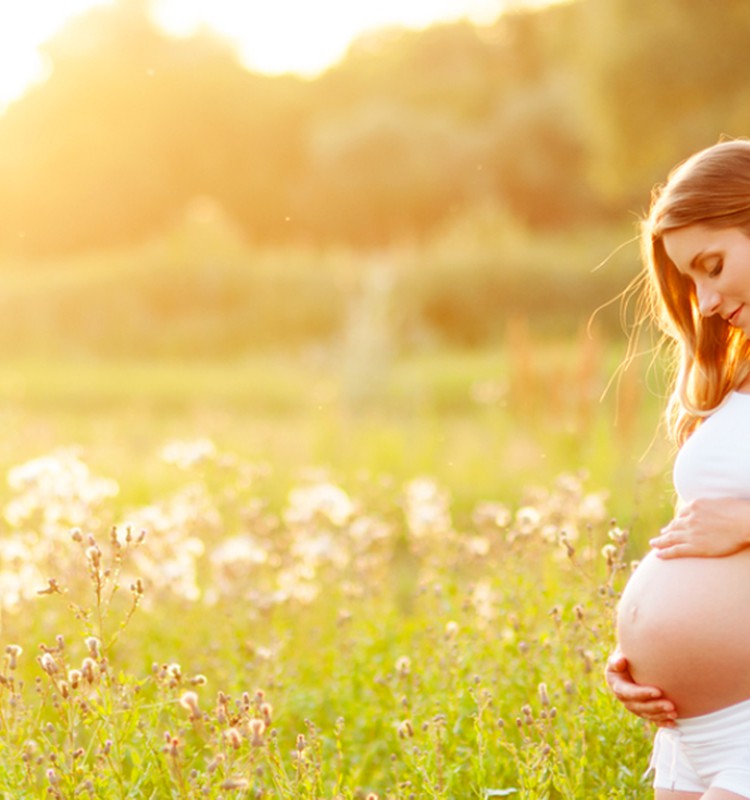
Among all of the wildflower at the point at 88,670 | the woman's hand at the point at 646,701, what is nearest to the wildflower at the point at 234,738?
the wildflower at the point at 88,670

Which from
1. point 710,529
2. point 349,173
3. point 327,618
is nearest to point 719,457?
point 710,529

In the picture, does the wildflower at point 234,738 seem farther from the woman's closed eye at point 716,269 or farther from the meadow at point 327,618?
the woman's closed eye at point 716,269

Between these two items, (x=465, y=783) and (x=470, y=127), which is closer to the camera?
(x=465, y=783)

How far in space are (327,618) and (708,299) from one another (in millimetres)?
2767

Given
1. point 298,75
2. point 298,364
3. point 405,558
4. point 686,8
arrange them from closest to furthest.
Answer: point 405,558 → point 298,364 → point 686,8 → point 298,75

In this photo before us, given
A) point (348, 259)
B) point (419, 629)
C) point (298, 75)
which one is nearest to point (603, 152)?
point (348, 259)

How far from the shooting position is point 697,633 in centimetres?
232

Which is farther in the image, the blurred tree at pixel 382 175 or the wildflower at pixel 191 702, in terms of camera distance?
the blurred tree at pixel 382 175

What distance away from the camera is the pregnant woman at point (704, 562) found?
2291mm

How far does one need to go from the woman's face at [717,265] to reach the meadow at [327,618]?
69 cm

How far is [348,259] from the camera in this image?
2372 cm

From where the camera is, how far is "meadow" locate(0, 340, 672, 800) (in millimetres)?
2494

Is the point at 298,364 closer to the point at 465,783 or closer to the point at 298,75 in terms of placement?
the point at 465,783

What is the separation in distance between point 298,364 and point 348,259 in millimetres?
6353
